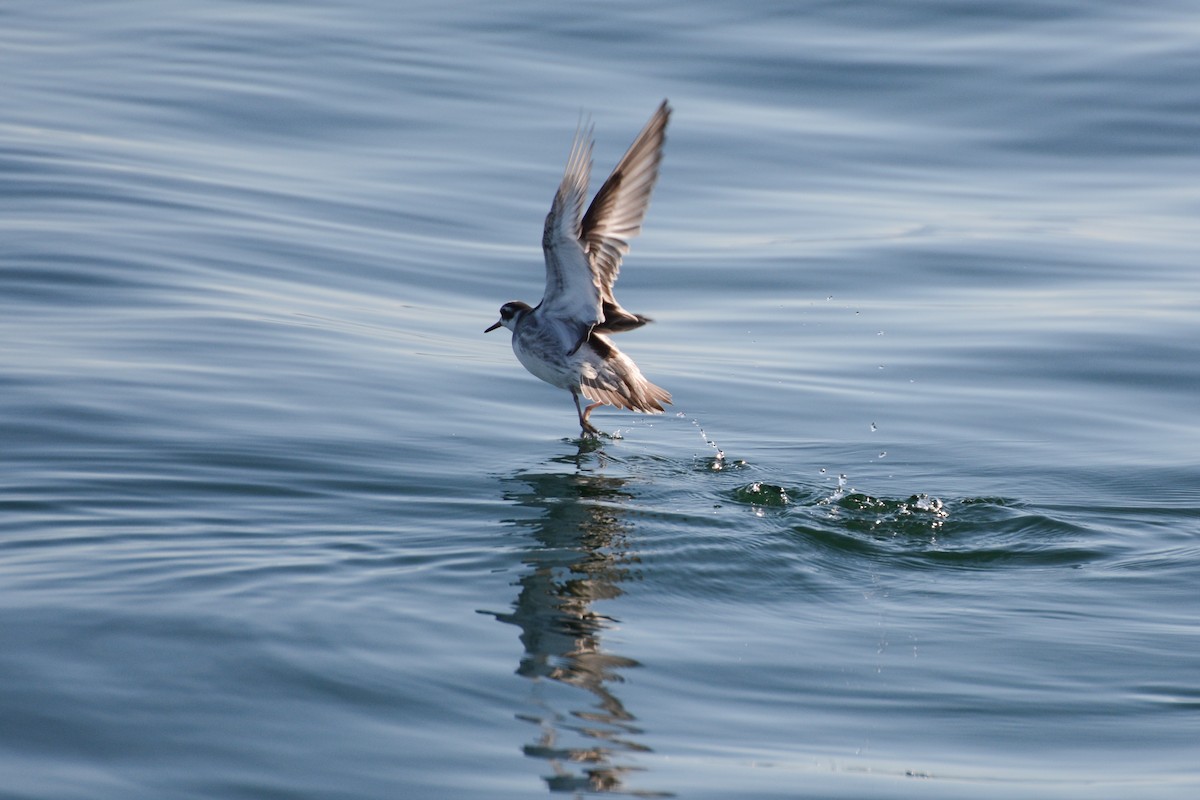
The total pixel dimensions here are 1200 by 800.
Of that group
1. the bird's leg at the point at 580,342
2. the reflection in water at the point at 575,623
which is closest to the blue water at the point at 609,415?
the reflection in water at the point at 575,623

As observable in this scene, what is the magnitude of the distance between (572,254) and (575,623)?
11.4 ft

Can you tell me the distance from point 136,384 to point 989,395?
5681 millimetres

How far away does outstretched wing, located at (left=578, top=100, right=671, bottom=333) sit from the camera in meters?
8.76

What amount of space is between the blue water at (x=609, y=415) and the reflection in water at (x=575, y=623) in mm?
26

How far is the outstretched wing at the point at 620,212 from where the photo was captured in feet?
28.7

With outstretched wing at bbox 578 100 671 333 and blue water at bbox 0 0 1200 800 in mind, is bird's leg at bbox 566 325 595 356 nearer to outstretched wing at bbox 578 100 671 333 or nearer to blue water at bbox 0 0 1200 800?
outstretched wing at bbox 578 100 671 333

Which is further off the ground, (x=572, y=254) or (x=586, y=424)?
(x=572, y=254)

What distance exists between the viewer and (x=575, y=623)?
6070 millimetres

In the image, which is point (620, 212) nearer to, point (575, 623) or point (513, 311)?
point (513, 311)

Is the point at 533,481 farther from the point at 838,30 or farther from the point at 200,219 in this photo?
the point at 838,30

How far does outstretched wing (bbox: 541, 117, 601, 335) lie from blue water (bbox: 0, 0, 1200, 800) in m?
0.80

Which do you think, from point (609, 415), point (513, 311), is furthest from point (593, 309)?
point (609, 415)

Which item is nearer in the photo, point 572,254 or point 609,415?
point 572,254

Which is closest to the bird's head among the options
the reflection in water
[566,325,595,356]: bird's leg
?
[566,325,595,356]: bird's leg
